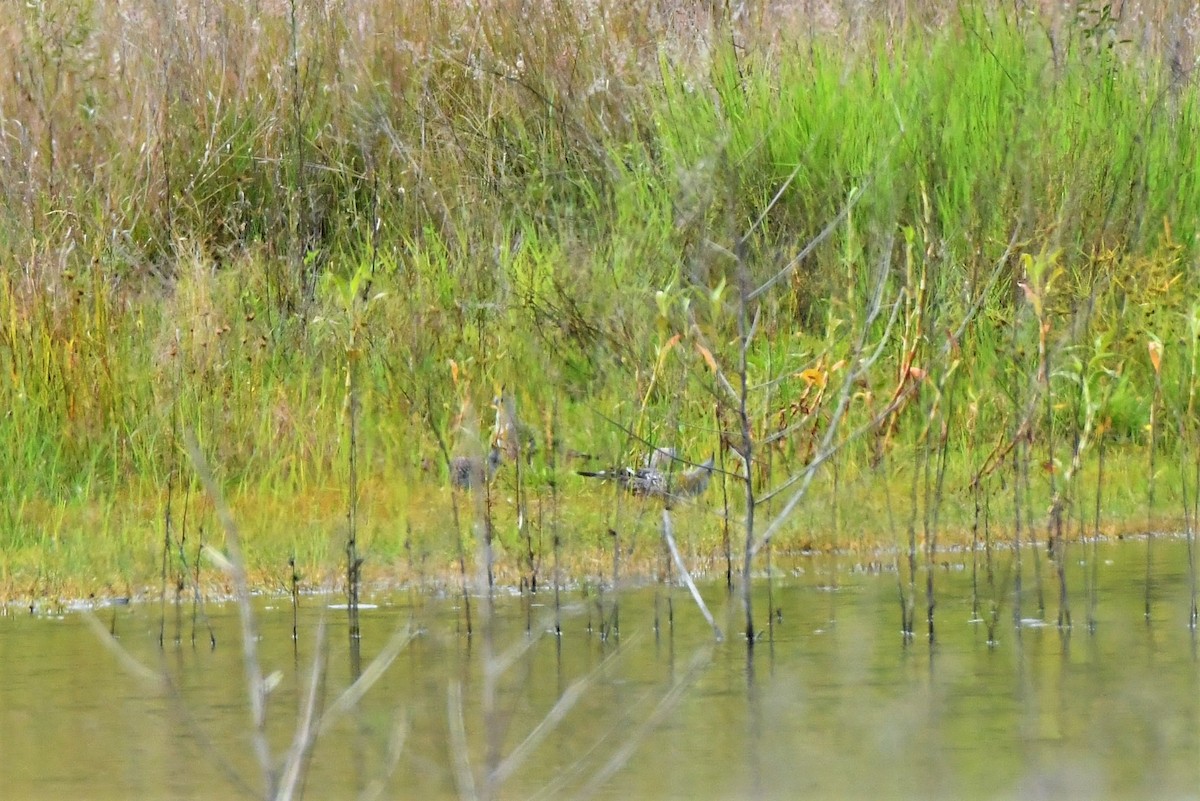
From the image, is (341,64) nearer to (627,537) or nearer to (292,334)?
(292,334)

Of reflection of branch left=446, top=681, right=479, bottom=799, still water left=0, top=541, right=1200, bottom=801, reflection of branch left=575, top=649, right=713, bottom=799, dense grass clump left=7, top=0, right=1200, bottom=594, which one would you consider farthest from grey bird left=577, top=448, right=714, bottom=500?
reflection of branch left=446, top=681, right=479, bottom=799

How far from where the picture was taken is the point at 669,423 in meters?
7.01

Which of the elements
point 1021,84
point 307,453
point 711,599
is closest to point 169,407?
point 307,453

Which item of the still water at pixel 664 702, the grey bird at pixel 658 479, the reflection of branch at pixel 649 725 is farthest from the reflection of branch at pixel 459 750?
the grey bird at pixel 658 479

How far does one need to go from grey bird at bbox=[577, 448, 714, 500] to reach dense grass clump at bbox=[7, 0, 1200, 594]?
0.14 m

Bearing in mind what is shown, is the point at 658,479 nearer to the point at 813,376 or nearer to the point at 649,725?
the point at 813,376

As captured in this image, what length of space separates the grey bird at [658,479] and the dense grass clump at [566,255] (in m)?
0.14

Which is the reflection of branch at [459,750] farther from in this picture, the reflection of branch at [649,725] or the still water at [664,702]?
the reflection of branch at [649,725]

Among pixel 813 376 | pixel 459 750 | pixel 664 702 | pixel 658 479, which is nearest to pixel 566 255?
pixel 658 479

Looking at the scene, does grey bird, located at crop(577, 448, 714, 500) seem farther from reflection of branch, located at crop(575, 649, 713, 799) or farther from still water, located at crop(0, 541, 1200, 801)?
reflection of branch, located at crop(575, 649, 713, 799)

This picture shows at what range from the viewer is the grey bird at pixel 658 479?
24.5ft

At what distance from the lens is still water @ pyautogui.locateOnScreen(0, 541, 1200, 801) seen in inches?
178

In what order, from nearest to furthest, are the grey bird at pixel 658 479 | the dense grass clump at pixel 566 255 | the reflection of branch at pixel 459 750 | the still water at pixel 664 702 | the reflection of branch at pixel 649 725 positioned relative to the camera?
the reflection of branch at pixel 459 750 → the reflection of branch at pixel 649 725 → the still water at pixel 664 702 → the grey bird at pixel 658 479 → the dense grass clump at pixel 566 255

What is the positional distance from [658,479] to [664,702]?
2.89 meters
